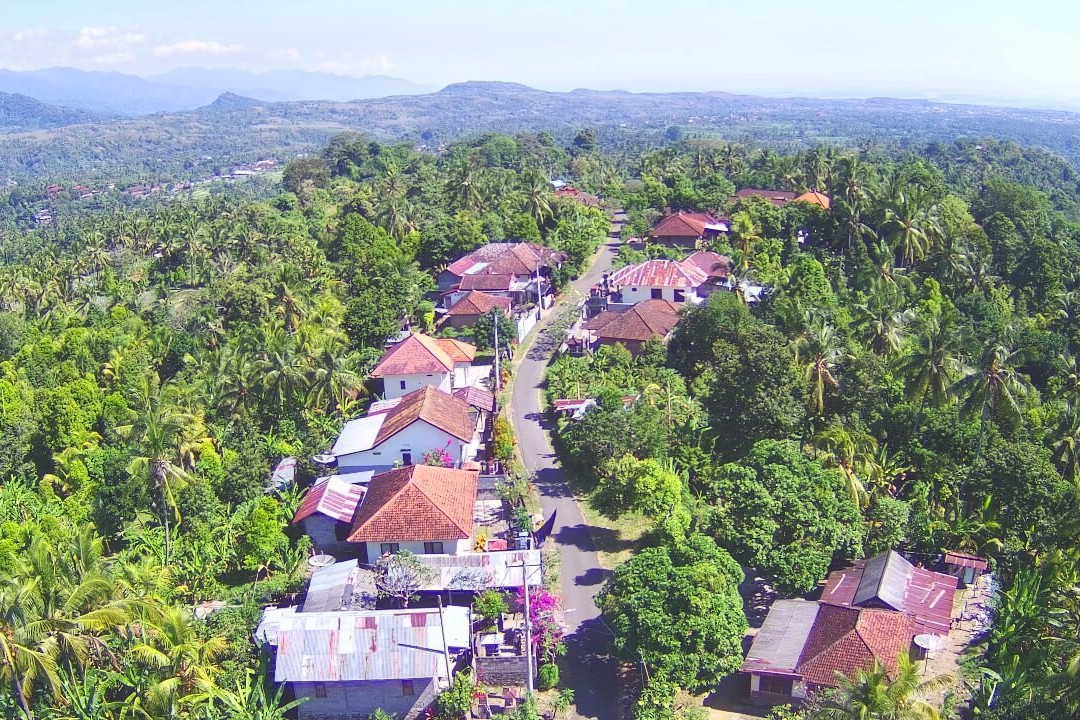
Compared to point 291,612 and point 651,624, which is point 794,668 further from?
point 291,612

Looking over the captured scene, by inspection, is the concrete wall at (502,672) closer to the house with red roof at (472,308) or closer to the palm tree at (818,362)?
the palm tree at (818,362)

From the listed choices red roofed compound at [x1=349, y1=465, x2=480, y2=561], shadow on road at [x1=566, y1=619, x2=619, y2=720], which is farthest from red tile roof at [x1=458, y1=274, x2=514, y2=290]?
shadow on road at [x1=566, y1=619, x2=619, y2=720]

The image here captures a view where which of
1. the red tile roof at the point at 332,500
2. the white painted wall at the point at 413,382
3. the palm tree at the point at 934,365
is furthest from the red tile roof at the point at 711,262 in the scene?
the red tile roof at the point at 332,500

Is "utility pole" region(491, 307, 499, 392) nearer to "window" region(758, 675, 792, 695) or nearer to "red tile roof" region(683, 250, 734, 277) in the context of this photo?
"red tile roof" region(683, 250, 734, 277)

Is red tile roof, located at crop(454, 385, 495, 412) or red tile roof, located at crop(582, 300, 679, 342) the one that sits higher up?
red tile roof, located at crop(582, 300, 679, 342)

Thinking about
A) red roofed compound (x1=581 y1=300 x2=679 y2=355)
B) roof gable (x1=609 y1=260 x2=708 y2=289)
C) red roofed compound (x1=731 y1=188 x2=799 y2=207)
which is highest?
red roofed compound (x1=731 y1=188 x2=799 y2=207)
